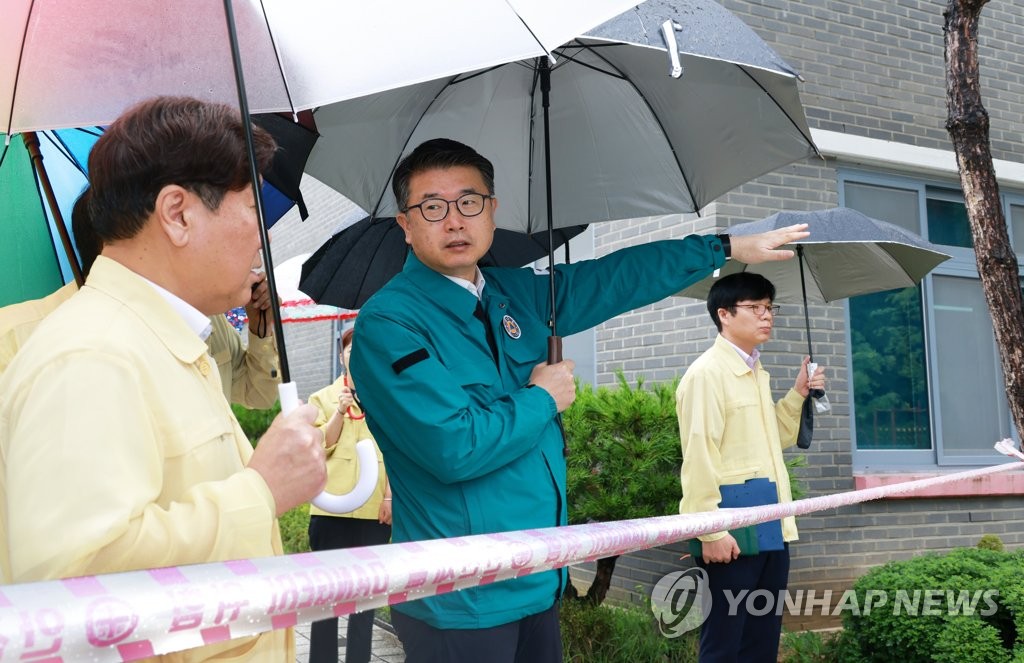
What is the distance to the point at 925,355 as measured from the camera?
7855 mm

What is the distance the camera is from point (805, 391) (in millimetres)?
4965

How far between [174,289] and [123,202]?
0.17 metres

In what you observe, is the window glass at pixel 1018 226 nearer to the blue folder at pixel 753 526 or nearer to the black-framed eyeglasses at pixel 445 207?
the blue folder at pixel 753 526

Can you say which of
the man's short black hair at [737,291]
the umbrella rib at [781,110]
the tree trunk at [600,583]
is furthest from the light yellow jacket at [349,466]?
the umbrella rib at [781,110]

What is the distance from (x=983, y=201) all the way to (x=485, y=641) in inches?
123

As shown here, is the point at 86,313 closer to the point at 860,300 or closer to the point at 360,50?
the point at 360,50

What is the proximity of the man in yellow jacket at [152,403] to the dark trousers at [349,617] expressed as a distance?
3.48 metres

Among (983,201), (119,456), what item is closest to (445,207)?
(119,456)

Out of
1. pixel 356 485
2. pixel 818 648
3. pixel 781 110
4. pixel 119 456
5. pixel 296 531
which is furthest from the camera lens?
pixel 296 531

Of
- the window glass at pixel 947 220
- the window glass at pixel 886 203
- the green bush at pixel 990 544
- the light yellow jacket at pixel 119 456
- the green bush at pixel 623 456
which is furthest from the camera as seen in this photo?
the window glass at pixel 947 220

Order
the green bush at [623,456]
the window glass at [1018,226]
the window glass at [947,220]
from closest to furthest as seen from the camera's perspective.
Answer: the green bush at [623,456], the window glass at [947,220], the window glass at [1018,226]

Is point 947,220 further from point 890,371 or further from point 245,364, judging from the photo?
point 245,364

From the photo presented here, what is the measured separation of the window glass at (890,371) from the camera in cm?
740

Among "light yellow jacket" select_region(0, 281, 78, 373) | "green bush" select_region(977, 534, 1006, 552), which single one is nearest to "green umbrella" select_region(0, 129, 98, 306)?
"light yellow jacket" select_region(0, 281, 78, 373)
